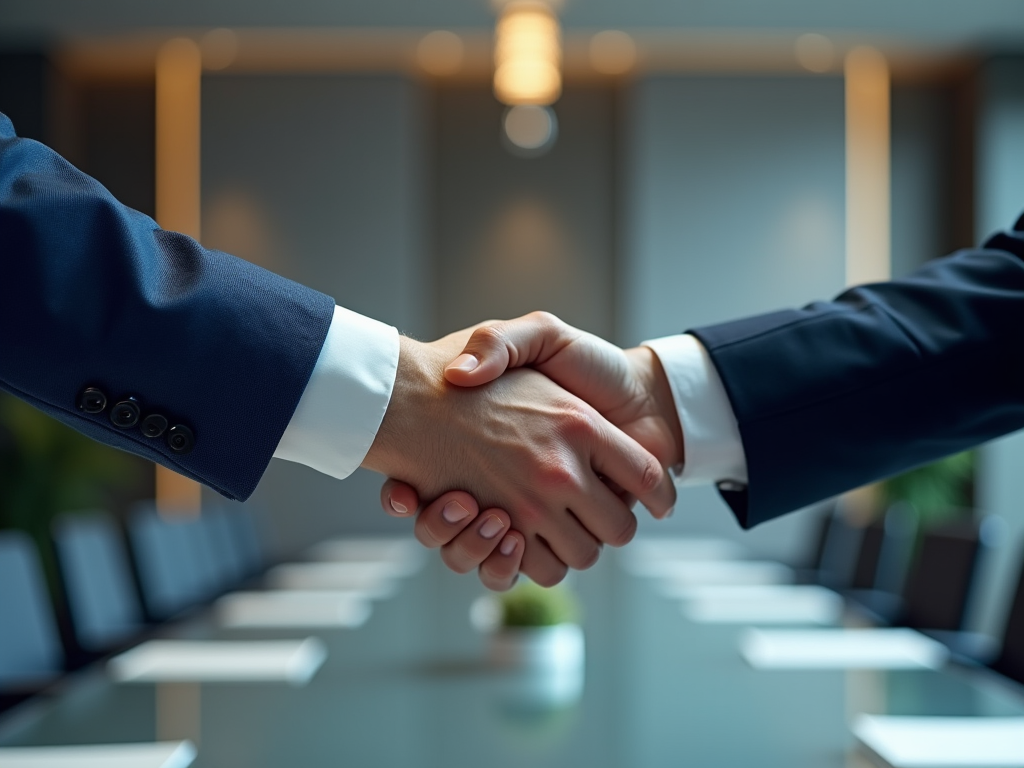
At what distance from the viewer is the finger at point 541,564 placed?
2014 mm

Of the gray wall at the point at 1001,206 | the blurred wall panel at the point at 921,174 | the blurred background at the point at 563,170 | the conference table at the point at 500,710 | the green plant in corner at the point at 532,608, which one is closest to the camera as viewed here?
the conference table at the point at 500,710

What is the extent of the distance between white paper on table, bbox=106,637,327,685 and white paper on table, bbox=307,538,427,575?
178 cm

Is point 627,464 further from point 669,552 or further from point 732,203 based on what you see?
point 732,203

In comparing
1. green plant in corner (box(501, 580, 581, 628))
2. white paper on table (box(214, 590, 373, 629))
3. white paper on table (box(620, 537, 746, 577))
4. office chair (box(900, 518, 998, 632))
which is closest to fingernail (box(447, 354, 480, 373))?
green plant in corner (box(501, 580, 581, 628))

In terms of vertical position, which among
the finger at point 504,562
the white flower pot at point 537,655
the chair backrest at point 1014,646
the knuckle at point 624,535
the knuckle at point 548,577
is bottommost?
the chair backrest at point 1014,646

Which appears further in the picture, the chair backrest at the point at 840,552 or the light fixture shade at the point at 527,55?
the light fixture shade at the point at 527,55

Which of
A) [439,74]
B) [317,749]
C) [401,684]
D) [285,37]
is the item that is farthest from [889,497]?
[317,749]

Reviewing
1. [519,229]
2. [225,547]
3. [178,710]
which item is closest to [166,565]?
[225,547]

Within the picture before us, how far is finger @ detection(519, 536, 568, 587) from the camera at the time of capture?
2014 mm

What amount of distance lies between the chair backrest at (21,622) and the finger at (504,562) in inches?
67.1

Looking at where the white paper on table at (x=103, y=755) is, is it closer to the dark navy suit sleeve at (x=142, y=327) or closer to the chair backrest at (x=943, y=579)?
the dark navy suit sleeve at (x=142, y=327)

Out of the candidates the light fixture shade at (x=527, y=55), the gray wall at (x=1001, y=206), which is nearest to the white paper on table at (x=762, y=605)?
the light fixture shade at (x=527, y=55)

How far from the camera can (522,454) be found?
1.86m

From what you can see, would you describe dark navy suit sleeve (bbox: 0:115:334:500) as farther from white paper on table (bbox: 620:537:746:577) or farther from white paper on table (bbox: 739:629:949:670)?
white paper on table (bbox: 620:537:746:577)
